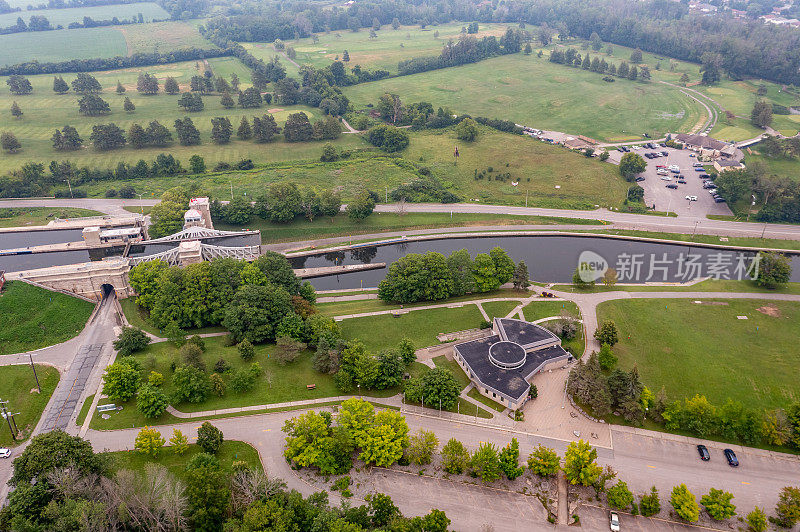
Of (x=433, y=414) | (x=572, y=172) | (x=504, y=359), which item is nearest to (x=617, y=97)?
(x=572, y=172)

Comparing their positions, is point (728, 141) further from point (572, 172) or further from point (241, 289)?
point (241, 289)

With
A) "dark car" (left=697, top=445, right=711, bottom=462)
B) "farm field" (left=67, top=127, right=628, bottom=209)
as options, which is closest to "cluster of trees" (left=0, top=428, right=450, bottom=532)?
"dark car" (left=697, top=445, right=711, bottom=462)

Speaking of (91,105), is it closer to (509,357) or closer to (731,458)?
(509,357)

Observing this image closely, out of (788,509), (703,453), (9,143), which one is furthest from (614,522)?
(9,143)

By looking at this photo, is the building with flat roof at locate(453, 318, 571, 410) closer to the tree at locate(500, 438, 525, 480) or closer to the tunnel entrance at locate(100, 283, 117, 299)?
the tree at locate(500, 438, 525, 480)

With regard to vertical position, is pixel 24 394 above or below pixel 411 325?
above

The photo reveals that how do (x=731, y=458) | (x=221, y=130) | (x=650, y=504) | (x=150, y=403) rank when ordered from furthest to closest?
(x=221, y=130), (x=150, y=403), (x=731, y=458), (x=650, y=504)
